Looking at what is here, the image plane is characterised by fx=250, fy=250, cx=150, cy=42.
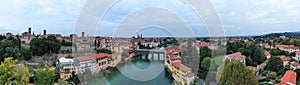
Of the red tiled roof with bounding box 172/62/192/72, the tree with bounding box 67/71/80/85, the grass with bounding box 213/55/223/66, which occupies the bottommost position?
the tree with bounding box 67/71/80/85

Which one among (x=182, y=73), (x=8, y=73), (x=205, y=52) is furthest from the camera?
(x=205, y=52)

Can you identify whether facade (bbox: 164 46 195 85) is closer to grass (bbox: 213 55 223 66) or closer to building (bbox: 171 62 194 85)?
building (bbox: 171 62 194 85)

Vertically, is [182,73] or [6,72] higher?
[6,72]

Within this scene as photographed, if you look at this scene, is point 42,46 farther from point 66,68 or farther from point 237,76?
point 237,76

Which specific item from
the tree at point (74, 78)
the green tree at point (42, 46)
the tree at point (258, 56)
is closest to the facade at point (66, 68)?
the tree at point (74, 78)

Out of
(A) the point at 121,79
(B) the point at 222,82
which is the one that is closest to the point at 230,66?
(B) the point at 222,82

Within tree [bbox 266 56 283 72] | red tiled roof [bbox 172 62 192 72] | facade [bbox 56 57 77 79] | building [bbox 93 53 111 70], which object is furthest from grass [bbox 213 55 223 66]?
facade [bbox 56 57 77 79]

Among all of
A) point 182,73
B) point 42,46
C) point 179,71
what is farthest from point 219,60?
point 42,46

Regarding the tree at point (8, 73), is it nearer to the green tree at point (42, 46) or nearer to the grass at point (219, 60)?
the grass at point (219, 60)
